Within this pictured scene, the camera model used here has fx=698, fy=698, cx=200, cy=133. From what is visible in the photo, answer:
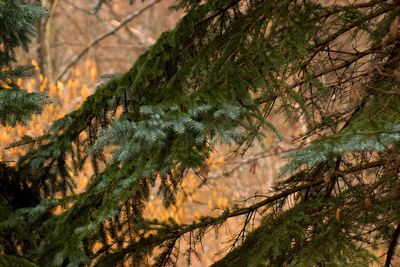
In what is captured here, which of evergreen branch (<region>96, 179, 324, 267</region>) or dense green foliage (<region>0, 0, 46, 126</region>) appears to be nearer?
dense green foliage (<region>0, 0, 46, 126</region>)

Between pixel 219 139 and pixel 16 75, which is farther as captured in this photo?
pixel 16 75

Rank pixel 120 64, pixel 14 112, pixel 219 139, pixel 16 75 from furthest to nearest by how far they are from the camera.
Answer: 1. pixel 120 64
2. pixel 16 75
3. pixel 14 112
4. pixel 219 139

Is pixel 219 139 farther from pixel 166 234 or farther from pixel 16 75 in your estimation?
pixel 16 75

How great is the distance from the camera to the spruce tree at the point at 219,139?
2531 mm

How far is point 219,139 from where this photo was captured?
A: 118 inches

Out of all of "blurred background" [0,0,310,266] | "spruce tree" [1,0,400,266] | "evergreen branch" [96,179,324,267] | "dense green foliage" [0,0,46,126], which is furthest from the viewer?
"blurred background" [0,0,310,266]

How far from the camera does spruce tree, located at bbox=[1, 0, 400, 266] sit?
8.30 ft

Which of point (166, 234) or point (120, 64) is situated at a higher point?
point (120, 64)

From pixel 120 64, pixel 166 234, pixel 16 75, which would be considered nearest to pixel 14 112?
pixel 16 75

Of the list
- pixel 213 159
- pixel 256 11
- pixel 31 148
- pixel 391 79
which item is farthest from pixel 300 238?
pixel 213 159

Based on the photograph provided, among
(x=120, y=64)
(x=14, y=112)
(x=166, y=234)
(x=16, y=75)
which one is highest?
(x=120, y=64)

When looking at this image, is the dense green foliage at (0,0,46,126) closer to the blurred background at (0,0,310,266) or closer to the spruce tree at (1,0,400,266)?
the spruce tree at (1,0,400,266)

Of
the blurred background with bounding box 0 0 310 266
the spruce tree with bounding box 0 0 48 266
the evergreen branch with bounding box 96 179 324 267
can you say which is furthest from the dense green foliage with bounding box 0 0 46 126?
the blurred background with bounding box 0 0 310 266

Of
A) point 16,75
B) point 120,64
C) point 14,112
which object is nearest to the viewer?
point 14,112
